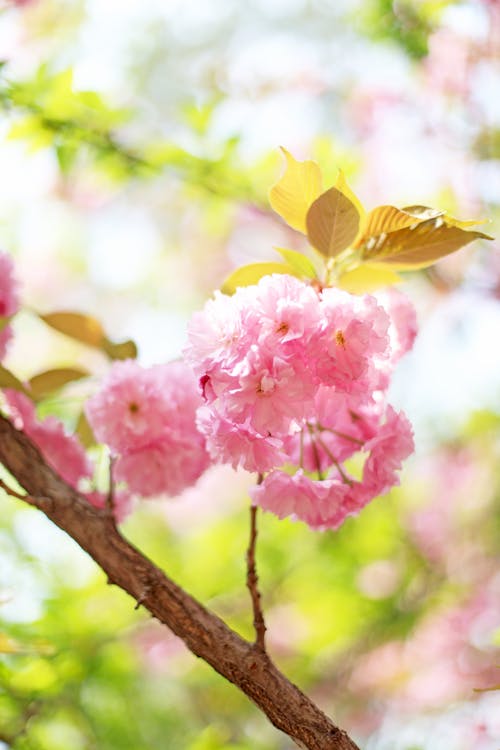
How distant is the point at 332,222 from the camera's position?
0.84 metres

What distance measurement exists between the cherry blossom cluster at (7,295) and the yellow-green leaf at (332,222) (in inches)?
15.7

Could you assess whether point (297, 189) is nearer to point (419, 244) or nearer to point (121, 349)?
point (419, 244)

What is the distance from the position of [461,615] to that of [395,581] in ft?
1.24

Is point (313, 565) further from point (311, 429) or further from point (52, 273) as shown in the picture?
point (52, 273)

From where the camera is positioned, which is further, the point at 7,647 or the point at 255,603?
the point at 7,647

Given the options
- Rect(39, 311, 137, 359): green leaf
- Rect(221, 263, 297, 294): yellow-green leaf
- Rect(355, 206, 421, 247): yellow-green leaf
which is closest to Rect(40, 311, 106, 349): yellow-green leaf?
Rect(39, 311, 137, 359): green leaf

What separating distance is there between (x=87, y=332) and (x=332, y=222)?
38 cm

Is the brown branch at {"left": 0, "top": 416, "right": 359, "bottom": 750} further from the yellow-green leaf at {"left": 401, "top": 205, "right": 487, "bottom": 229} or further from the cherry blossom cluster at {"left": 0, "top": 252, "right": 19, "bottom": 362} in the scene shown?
the yellow-green leaf at {"left": 401, "top": 205, "right": 487, "bottom": 229}

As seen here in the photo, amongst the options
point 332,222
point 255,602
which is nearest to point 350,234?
point 332,222

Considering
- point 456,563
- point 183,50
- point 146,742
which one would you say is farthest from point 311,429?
point 183,50

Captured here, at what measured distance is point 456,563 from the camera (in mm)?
2598

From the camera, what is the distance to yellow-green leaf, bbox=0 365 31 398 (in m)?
1.00

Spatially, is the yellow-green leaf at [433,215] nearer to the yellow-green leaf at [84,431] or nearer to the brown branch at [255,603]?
the brown branch at [255,603]

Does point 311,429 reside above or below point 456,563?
above
